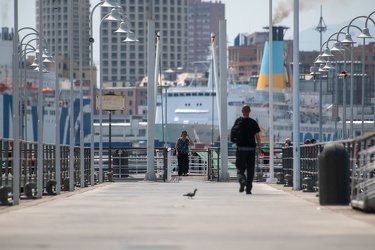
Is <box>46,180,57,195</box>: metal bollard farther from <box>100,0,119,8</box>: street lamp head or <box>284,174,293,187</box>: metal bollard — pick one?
<box>100,0,119,8</box>: street lamp head

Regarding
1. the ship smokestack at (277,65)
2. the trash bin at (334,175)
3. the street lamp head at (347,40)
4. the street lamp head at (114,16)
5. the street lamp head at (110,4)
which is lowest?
the trash bin at (334,175)

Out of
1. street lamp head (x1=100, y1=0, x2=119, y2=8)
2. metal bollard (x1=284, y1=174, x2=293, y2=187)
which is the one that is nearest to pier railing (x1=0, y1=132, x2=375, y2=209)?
metal bollard (x1=284, y1=174, x2=293, y2=187)

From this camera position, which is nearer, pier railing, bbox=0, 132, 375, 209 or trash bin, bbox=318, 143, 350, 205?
pier railing, bbox=0, 132, 375, 209

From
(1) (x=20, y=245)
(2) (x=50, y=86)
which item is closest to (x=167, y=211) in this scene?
(1) (x=20, y=245)

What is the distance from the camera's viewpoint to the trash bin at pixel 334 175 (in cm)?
1850

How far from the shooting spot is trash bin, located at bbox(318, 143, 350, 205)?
18500mm

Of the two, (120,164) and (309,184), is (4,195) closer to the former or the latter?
(309,184)

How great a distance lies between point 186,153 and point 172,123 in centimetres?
9330

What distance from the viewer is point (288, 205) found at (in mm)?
19766

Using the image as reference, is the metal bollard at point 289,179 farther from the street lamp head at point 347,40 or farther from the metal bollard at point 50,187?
the street lamp head at point 347,40

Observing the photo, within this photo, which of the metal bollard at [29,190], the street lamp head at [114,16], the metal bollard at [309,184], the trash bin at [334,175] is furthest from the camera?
the street lamp head at [114,16]

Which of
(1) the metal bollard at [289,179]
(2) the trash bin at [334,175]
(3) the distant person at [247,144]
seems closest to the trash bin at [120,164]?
(1) the metal bollard at [289,179]

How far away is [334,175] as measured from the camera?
18.6m

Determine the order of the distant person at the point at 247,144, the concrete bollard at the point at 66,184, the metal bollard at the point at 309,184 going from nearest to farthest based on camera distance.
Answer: the distant person at the point at 247,144, the metal bollard at the point at 309,184, the concrete bollard at the point at 66,184
